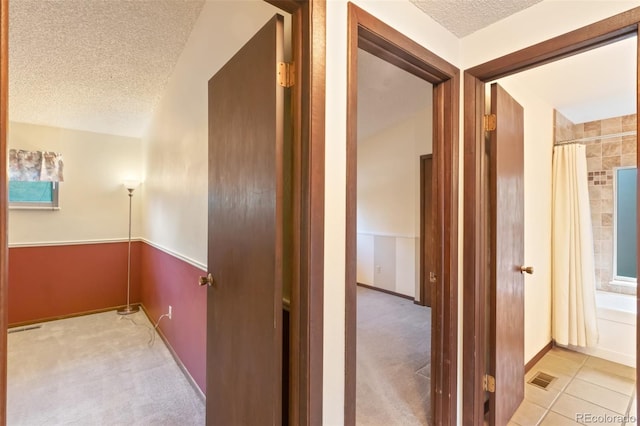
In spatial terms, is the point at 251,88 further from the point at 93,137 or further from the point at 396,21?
the point at 93,137

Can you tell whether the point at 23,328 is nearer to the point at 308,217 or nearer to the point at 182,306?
the point at 182,306

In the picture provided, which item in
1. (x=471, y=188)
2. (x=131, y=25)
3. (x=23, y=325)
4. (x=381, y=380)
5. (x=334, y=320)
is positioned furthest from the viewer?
(x=23, y=325)

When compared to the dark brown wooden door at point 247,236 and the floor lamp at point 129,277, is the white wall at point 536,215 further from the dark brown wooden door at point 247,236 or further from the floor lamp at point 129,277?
the floor lamp at point 129,277

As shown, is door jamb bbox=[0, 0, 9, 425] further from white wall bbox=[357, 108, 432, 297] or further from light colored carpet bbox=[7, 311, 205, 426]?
white wall bbox=[357, 108, 432, 297]

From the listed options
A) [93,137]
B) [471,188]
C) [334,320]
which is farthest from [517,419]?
[93,137]

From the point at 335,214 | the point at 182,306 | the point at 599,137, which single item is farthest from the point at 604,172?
the point at 182,306

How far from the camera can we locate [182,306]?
7.93 ft

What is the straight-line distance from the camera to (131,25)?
211cm

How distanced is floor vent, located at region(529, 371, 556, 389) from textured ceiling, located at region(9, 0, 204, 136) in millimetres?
3832

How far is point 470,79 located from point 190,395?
2850mm

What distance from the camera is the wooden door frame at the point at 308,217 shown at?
3.39 feet

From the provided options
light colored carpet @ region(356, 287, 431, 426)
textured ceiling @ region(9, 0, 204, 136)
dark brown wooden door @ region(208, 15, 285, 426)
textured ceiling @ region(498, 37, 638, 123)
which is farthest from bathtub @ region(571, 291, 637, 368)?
textured ceiling @ region(9, 0, 204, 136)

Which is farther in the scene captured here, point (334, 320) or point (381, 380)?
point (381, 380)

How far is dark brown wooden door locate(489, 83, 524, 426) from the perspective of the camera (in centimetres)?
165
